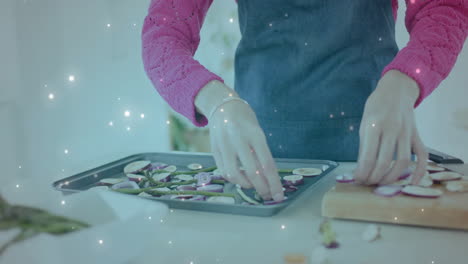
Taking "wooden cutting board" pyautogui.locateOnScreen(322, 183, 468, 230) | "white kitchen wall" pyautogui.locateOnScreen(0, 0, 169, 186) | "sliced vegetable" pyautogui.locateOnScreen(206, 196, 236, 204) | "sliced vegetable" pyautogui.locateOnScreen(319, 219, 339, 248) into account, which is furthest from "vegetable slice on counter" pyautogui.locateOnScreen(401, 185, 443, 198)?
"white kitchen wall" pyautogui.locateOnScreen(0, 0, 169, 186)

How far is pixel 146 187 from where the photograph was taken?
648 millimetres

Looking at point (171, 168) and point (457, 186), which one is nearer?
point (457, 186)

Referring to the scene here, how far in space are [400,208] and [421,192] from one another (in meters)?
0.04

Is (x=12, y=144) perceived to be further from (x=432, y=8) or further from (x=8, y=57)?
(x=432, y=8)

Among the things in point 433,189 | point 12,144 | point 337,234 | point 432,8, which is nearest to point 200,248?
point 337,234

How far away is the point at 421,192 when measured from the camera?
1.62 ft

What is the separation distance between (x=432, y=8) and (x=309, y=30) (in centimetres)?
24

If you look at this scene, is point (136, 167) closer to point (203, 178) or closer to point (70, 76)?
point (203, 178)

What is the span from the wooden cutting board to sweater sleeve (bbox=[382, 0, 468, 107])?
7.9 inches

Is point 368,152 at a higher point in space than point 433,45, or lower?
lower

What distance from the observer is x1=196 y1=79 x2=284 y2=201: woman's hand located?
0.54 meters

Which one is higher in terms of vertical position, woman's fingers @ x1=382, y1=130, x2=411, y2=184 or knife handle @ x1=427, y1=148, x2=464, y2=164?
woman's fingers @ x1=382, y1=130, x2=411, y2=184

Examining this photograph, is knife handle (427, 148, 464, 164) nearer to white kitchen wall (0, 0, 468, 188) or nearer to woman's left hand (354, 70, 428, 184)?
woman's left hand (354, 70, 428, 184)

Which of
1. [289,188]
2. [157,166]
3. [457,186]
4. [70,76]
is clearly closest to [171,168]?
[157,166]
